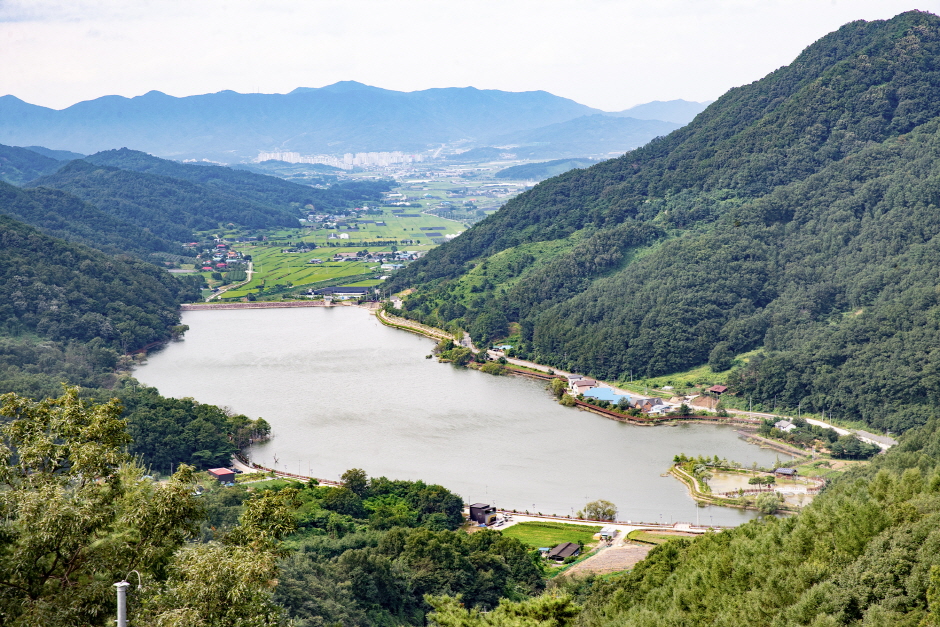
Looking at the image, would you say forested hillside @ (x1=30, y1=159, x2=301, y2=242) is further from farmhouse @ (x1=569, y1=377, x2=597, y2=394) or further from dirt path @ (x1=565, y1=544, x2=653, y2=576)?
dirt path @ (x1=565, y1=544, x2=653, y2=576)

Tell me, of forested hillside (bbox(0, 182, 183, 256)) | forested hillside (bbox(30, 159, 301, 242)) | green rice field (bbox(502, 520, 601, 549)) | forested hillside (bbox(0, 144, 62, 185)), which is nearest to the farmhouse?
green rice field (bbox(502, 520, 601, 549))

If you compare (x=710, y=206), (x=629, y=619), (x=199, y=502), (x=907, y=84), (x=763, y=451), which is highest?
(x=907, y=84)

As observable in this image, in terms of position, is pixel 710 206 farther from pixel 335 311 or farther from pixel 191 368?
pixel 191 368

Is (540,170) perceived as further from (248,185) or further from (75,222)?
(75,222)

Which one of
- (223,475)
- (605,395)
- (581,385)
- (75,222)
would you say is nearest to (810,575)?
(223,475)

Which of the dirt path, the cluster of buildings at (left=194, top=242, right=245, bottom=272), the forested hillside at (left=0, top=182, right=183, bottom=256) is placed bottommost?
the dirt path

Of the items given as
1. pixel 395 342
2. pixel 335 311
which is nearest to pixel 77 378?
pixel 395 342
